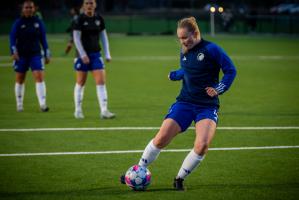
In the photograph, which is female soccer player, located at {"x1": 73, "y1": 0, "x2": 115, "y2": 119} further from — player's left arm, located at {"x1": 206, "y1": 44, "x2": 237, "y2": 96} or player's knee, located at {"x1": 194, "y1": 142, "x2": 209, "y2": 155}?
player's knee, located at {"x1": 194, "y1": 142, "x2": 209, "y2": 155}

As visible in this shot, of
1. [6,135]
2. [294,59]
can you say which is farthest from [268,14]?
[6,135]

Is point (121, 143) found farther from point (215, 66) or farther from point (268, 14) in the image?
point (268, 14)

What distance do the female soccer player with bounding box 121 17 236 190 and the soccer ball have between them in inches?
6.8

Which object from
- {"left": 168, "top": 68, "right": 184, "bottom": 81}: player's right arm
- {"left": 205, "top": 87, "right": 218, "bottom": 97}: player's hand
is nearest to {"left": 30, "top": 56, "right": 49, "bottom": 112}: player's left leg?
{"left": 168, "top": 68, "right": 184, "bottom": 81}: player's right arm

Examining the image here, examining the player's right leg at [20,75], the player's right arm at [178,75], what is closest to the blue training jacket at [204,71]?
the player's right arm at [178,75]

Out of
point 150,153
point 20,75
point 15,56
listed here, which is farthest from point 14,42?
point 150,153

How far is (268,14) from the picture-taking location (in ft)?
184

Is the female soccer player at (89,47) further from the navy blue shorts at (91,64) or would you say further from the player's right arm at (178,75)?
the player's right arm at (178,75)

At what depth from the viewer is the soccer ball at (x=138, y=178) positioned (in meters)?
9.10

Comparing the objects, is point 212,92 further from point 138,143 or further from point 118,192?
point 138,143

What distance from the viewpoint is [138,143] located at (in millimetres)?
12562

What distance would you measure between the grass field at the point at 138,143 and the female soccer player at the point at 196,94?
59cm

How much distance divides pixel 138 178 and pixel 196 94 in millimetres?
1390

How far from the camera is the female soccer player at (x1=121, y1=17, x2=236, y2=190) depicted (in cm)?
893
